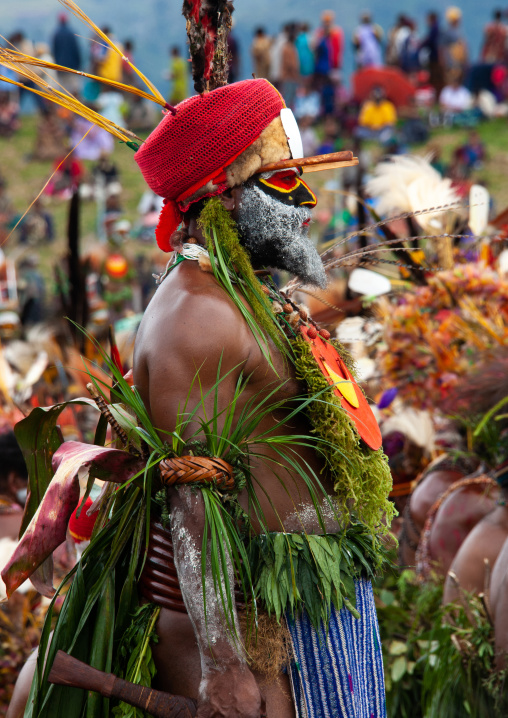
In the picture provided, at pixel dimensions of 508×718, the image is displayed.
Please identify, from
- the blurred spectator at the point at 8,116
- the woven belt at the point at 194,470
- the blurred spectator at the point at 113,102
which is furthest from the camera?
→ the blurred spectator at the point at 8,116

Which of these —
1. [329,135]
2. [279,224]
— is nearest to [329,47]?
[329,135]

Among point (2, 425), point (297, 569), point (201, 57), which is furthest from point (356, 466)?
point (2, 425)

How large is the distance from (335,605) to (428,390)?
2.56 metres

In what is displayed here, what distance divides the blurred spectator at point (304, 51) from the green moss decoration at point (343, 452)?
1746 cm

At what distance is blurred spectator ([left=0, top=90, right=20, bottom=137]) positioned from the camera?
71.2ft

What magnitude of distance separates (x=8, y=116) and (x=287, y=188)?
21366mm

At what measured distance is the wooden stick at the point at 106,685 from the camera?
6.18ft

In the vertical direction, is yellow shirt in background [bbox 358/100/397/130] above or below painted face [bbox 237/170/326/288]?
above

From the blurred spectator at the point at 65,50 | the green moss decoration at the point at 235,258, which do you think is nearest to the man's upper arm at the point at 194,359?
the green moss decoration at the point at 235,258

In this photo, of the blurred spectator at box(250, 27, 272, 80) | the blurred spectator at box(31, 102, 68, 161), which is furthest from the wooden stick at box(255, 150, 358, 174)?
the blurred spectator at box(31, 102, 68, 161)

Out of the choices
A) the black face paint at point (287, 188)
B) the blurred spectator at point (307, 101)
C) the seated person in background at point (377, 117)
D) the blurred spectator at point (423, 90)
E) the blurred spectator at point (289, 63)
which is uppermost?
the blurred spectator at point (423, 90)

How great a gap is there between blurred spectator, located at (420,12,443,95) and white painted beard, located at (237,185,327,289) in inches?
721

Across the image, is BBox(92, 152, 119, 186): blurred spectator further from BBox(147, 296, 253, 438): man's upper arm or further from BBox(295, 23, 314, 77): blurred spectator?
BBox(147, 296, 253, 438): man's upper arm

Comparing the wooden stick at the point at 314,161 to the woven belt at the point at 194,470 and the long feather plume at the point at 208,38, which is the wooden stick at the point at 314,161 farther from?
the woven belt at the point at 194,470
